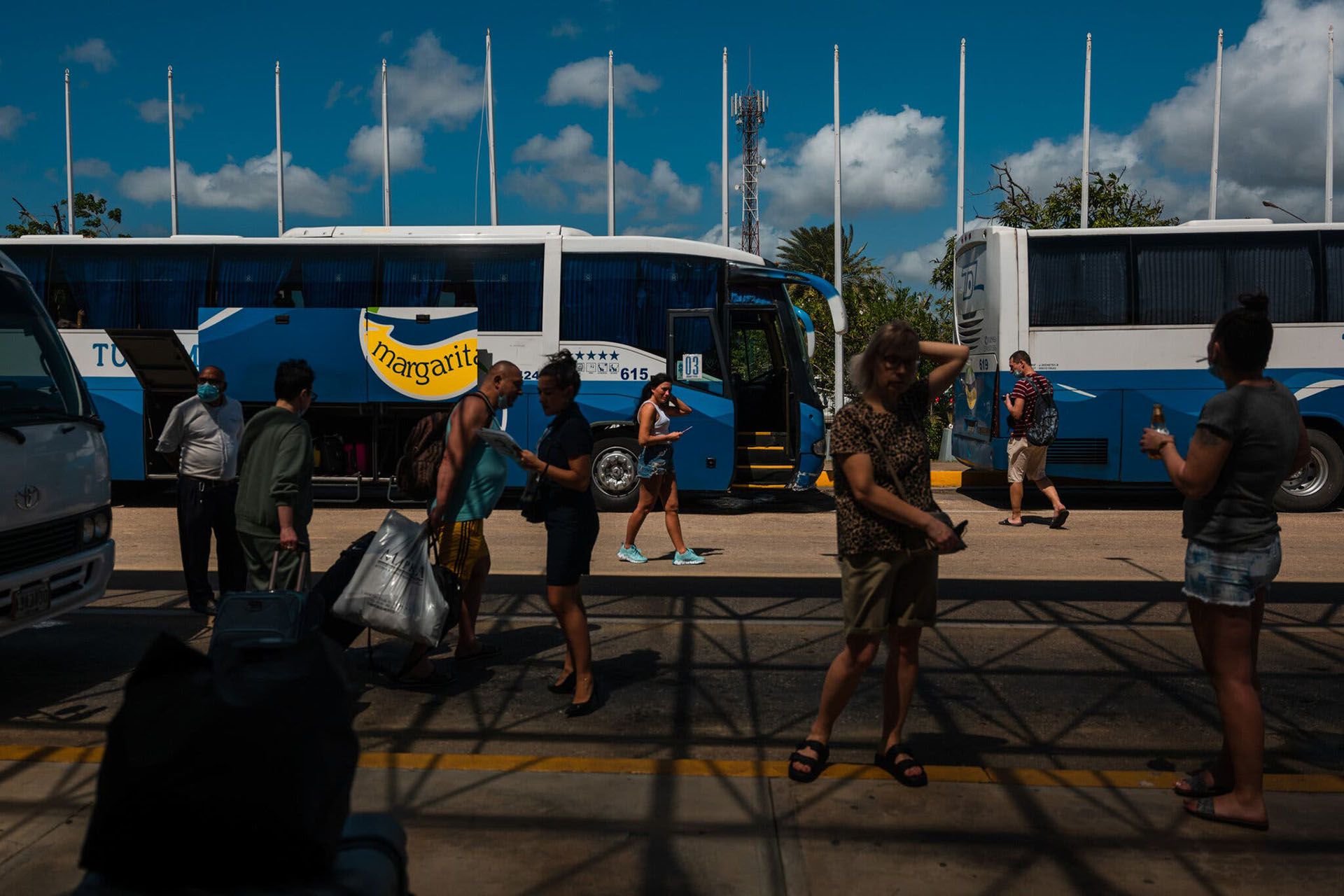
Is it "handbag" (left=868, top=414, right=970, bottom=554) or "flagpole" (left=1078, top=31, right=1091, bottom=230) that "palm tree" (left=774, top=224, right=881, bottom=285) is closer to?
"flagpole" (left=1078, top=31, right=1091, bottom=230)

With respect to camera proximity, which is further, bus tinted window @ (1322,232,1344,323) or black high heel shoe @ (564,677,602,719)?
bus tinted window @ (1322,232,1344,323)

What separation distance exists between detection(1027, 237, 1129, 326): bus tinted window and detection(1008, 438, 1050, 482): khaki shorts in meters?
2.29

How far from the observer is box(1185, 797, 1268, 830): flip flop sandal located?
371 centimetres

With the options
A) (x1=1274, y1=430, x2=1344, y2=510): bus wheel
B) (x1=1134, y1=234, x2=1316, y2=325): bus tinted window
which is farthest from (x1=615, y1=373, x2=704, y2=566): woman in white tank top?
(x1=1274, y1=430, x2=1344, y2=510): bus wheel

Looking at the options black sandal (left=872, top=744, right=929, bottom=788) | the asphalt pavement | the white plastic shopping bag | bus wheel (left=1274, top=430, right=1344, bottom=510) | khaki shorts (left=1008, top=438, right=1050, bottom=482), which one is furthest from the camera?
bus wheel (left=1274, top=430, right=1344, bottom=510)

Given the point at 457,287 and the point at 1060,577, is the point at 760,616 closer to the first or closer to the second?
the point at 1060,577

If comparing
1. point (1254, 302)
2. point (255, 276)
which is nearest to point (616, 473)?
point (255, 276)

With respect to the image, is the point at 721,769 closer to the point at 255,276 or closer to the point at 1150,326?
the point at 1150,326

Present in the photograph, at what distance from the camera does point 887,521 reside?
3949 mm

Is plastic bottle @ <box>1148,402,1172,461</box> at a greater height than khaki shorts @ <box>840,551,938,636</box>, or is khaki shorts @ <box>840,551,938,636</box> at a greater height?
plastic bottle @ <box>1148,402,1172,461</box>

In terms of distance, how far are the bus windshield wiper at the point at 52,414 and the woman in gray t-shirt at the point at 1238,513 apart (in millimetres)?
5032

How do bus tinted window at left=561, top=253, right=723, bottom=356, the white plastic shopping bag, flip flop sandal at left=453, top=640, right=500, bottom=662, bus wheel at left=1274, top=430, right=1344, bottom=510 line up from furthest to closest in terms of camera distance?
bus tinted window at left=561, top=253, right=723, bottom=356, bus wheel at left=1274, top=430, right=1344, bottom=510, flip flop sandal at left=453, top=640, right=500, bottom=662, the white plastic shopping bag

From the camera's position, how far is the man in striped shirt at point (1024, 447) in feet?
38.8

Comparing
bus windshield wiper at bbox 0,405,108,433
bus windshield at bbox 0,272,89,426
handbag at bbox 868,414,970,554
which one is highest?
bus windshield at bbox 0,272,89,426
